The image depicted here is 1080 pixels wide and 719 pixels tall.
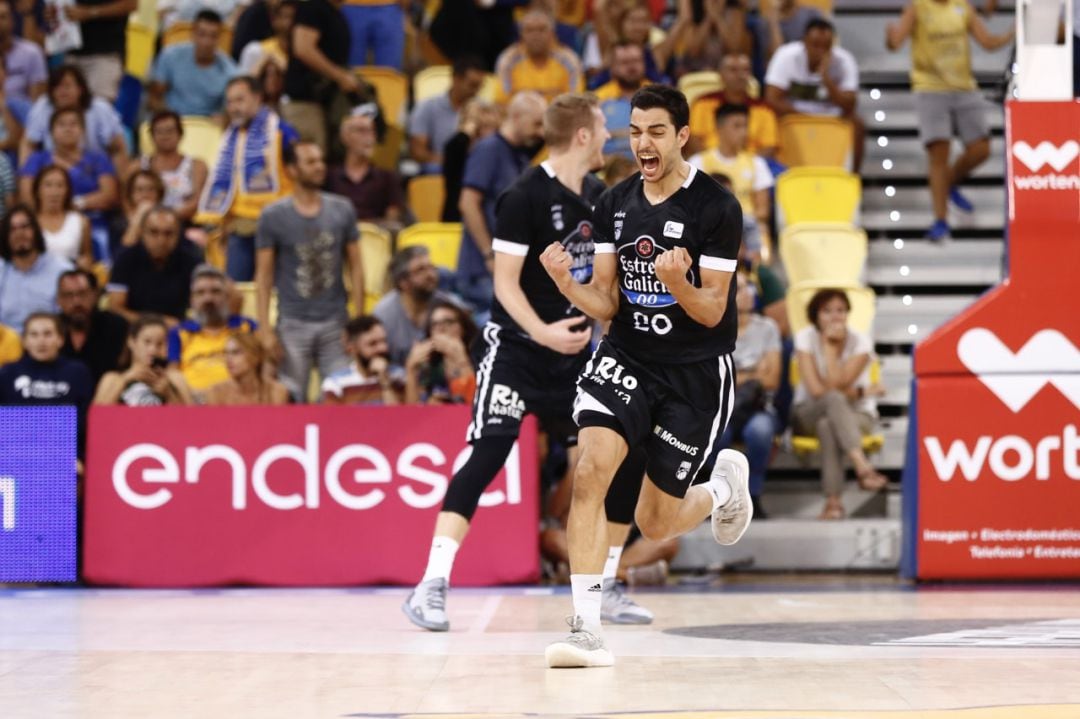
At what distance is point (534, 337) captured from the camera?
24.4 ft

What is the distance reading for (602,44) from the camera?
14.7m

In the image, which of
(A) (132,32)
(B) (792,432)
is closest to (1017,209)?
(B) (792,432)

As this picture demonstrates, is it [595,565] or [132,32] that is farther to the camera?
[132,32]

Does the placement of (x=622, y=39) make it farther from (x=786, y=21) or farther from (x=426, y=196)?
(x=786, y=21)

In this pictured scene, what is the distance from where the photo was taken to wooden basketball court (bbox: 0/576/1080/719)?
5.15 meters

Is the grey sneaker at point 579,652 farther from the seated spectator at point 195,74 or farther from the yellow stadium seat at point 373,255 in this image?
the seated spectator at point 195,74

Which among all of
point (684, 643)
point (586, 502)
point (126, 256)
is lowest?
point (684, 643)

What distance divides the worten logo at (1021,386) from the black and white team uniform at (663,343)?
3368mm

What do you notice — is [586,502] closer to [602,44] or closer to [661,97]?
[661,97]

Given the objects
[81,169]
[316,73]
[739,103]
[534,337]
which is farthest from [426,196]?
[534,337]

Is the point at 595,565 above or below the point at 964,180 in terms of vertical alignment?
below

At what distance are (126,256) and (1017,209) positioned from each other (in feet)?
20.4

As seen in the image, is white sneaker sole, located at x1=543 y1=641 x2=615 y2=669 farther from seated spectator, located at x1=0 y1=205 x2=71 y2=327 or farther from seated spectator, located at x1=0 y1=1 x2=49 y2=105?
seated spectator, located at x1=0 y1=1 x2=49 y2=105

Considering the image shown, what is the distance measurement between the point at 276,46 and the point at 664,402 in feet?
30.0
